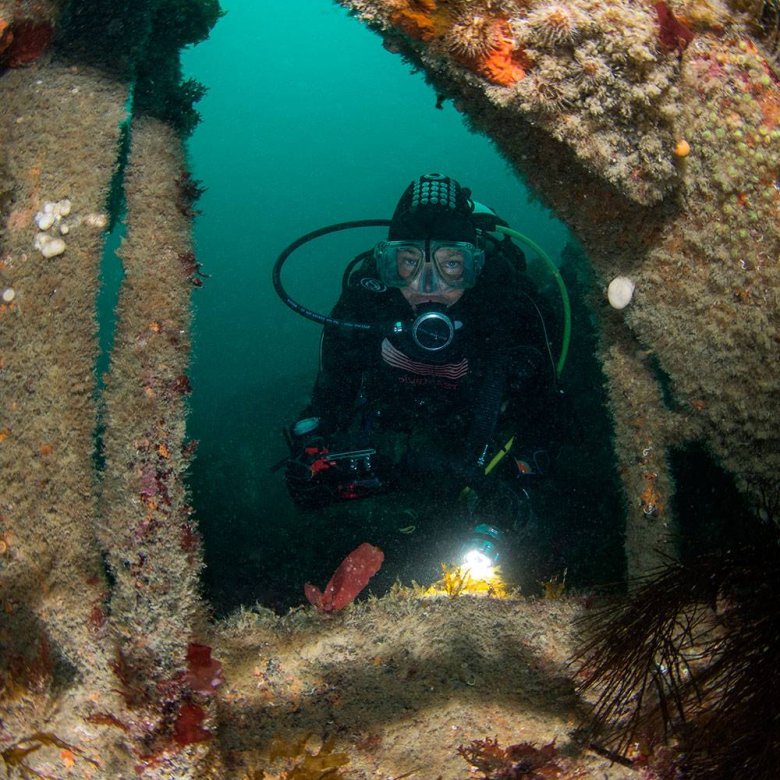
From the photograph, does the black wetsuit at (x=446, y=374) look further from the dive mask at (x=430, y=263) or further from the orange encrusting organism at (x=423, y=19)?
the orange encrusting organism at (x=423, y=19)

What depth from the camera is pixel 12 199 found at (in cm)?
256

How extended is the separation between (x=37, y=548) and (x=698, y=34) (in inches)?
136

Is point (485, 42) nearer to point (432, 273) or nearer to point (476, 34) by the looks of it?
point (476, 34)

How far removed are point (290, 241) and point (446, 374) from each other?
70.1 meters

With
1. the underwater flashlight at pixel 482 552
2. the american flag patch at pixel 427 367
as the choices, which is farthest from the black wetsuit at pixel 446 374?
the underwater flashlight at pixel 482 552

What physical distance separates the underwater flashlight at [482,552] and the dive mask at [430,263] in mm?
2441

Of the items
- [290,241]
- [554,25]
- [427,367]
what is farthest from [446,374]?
[290,241]

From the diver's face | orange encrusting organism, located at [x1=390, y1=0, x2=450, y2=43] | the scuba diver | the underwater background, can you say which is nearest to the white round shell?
the underwater background

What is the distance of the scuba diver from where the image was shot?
451cm

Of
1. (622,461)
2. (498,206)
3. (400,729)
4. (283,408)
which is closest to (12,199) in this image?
(400,729)

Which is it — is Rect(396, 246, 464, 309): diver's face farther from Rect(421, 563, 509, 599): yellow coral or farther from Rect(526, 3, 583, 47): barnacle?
Rect(526, 3, 583, 47): barnacle

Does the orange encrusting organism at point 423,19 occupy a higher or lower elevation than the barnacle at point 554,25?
lower

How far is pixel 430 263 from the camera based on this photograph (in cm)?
502

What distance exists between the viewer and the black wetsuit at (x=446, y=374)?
4.80m
